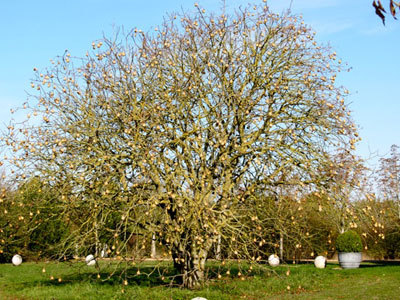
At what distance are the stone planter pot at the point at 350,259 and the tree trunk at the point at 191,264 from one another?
894 centimetres

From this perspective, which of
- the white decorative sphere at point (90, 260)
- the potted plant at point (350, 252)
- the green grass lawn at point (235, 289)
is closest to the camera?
the white decorative sphere at point (90, 260)

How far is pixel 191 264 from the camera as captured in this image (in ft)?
Result: 39.0

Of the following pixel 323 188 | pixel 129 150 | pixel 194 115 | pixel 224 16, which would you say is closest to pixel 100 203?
pixel 129 150

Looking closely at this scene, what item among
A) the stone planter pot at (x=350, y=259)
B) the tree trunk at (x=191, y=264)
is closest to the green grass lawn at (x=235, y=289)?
the tree trunk at (x=191, y=264)

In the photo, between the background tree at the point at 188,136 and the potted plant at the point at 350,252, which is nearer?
the background tree at the point at 188,136

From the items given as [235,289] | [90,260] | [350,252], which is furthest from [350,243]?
[90,260]

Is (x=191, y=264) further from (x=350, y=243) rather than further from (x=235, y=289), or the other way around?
(x=350, y=243)

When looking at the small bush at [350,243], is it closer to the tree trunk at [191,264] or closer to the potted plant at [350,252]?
the potted plant at [350,252]

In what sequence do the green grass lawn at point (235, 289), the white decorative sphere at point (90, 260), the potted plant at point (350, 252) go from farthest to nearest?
the potted plant at point (350, 252), the green grass lawn at point (235, 289), the white decorative sphere at point (90, 260)

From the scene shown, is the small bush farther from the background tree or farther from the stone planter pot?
the background tree

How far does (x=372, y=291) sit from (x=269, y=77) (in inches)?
258

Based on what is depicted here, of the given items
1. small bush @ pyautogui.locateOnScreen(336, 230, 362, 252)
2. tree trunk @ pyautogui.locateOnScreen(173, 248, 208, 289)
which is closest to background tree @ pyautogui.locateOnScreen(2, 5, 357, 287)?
tree trunk @ pyautogui.locateOnScreen(173, 248, 208, 289)

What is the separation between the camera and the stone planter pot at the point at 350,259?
723 inches

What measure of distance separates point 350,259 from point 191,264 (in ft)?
30.8
